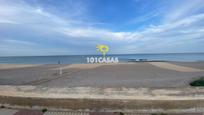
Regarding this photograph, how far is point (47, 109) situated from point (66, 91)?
48 centimetres

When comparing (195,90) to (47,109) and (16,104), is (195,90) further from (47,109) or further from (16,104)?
(16,104)

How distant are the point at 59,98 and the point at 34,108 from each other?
0.52m

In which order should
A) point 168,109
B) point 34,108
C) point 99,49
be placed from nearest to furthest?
1. point 168,109
2. point 34,108
3. point 99,49

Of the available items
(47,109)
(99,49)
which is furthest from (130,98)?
(99,49)

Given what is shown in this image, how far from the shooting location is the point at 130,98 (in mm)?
2859

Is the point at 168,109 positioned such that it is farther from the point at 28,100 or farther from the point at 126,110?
the point at 28,100

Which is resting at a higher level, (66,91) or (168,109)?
(66,91)

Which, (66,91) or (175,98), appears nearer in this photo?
(175,98)

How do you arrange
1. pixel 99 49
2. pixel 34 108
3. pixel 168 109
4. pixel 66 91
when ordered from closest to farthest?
pixel 168 109 < pixel 34 108 < pixel 66 91 < pixel 99 49

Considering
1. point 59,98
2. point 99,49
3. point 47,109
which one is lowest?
point 47,109

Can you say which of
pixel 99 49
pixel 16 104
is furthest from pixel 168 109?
pixel 99 49

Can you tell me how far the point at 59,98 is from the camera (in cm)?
299

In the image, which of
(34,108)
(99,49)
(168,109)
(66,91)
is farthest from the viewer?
(99,49)

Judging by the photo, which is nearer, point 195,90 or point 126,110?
point 126,110
